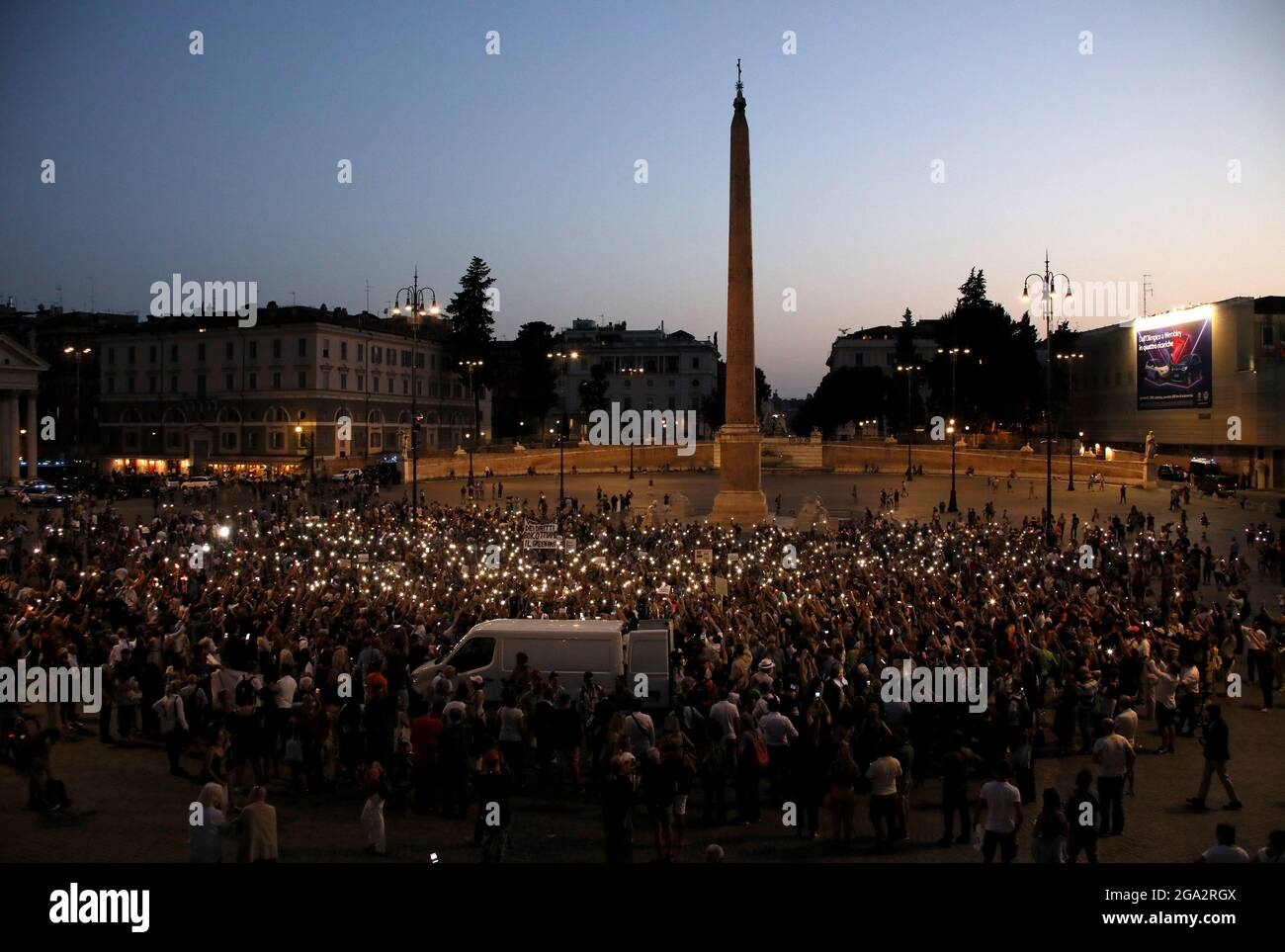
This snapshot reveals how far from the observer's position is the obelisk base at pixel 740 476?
35.6 m

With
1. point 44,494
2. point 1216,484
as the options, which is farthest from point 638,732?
point 1216,484

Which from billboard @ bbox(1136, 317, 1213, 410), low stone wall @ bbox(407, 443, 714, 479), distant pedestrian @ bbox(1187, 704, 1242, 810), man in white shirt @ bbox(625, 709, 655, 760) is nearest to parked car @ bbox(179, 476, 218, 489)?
low stone wall @ bbox(407, 443, 714, 479)

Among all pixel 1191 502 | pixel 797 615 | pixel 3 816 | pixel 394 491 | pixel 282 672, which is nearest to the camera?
pixel 3 816

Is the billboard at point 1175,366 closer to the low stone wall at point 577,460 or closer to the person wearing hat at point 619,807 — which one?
the low stone wall at point 577,460

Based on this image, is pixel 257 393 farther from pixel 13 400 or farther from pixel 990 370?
pixel 990 370

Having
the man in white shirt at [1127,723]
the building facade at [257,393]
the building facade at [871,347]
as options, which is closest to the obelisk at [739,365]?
the man in white shirt at [1127,723]

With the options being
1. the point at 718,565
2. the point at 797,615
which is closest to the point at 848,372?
the point at 718,565

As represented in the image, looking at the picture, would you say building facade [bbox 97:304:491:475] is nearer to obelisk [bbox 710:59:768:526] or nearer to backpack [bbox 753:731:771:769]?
obelisk [bbox 710:59:768:526]

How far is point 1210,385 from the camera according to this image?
57625 millimetres

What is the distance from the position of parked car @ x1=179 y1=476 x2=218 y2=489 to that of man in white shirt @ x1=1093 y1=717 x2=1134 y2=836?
4512 cm

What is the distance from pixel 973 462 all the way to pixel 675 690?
5784 centimetres

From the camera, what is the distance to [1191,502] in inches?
1719
